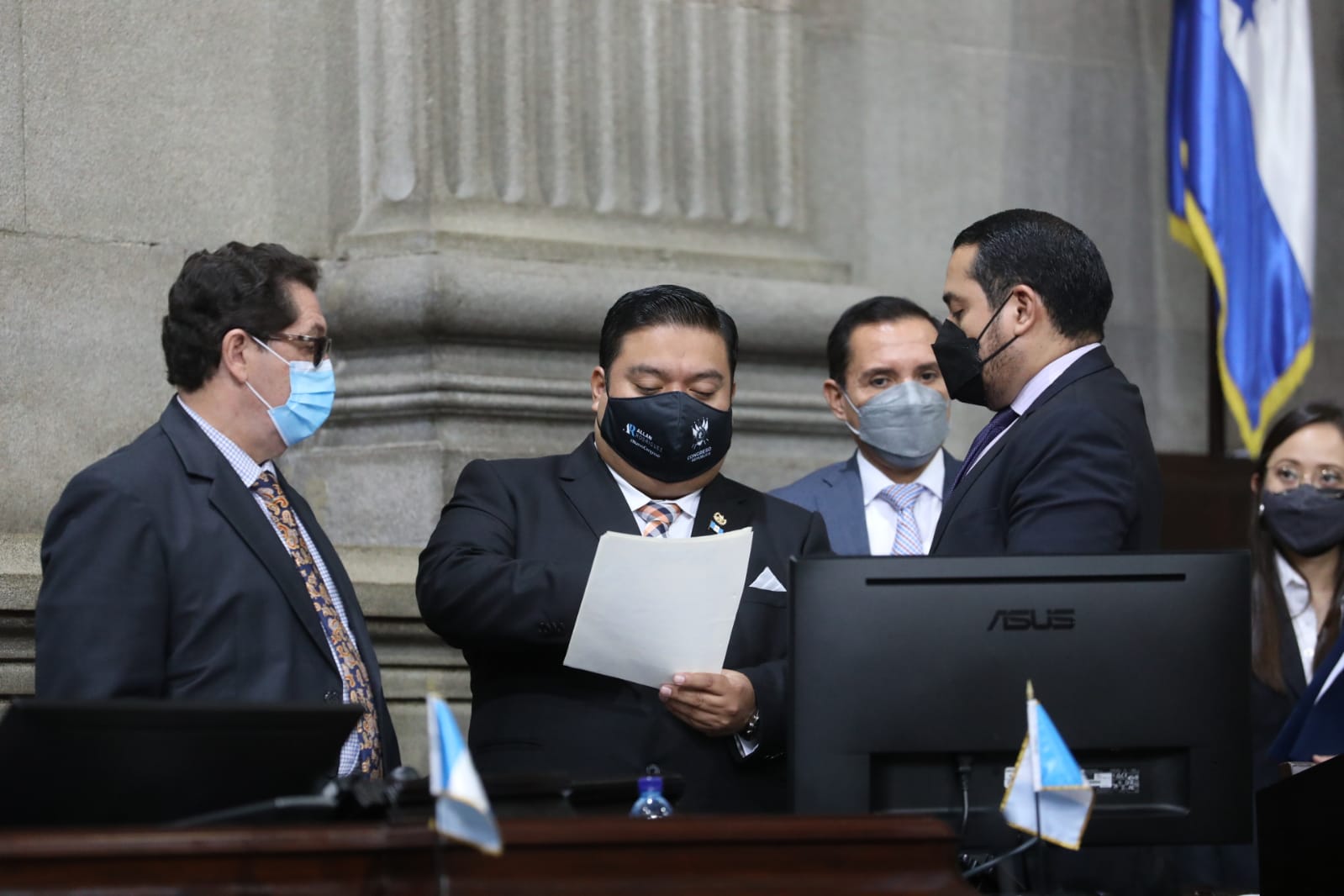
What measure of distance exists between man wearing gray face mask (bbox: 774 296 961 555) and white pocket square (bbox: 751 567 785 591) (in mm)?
1168

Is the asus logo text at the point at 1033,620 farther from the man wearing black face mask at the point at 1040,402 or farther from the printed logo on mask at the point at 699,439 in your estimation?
the printed logo on mask at the point at 699,439

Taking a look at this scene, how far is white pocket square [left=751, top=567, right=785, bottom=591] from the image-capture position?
3.98 metres

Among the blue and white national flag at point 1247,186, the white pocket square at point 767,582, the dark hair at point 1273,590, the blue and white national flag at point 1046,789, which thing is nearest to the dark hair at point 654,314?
the white pocket square at point 767,582

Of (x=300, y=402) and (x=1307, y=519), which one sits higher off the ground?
(x=300, y=402)

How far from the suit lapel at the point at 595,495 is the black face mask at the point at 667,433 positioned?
0.29 feet

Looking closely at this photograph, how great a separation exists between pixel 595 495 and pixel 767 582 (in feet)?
1.33

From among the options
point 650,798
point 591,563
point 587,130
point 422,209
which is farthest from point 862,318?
point 650,798

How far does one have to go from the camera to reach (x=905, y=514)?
525 cm

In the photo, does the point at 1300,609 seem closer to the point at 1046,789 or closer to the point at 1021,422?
the point at 1021,422

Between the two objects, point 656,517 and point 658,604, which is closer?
point 658,604

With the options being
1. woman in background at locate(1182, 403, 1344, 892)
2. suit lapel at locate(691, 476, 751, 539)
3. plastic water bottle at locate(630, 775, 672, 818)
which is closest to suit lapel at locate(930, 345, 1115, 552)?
suit lapel at locate(691, 476, 751, 539)

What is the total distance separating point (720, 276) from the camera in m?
5.99

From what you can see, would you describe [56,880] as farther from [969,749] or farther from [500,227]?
[500,227]

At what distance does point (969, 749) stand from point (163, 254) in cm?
342
